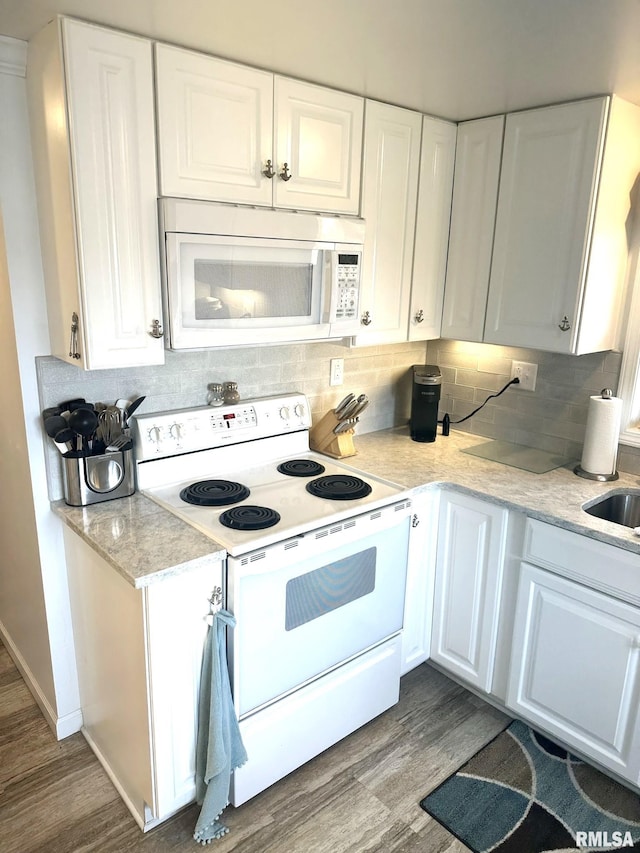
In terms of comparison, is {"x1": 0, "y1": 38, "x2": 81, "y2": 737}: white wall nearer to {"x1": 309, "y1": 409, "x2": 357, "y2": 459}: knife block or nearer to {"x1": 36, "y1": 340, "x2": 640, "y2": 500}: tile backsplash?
{"x1": 36, "y1": 340, "x2": 640, "y2": 500}: tile backsplash

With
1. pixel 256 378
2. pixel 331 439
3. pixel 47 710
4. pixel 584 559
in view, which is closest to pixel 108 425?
pixel 256 378

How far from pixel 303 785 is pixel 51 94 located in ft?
7.02

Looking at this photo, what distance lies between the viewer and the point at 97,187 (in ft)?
5.21

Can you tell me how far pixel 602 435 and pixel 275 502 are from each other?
3.98ft

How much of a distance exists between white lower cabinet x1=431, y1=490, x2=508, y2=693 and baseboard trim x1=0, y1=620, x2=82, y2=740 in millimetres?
1366

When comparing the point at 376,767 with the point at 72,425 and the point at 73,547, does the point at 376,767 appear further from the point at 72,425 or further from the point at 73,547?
the point at 72,425

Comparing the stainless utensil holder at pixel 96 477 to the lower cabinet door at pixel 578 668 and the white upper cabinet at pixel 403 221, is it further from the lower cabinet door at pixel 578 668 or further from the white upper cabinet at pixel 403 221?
the lower cabinet door at pixel 578 668

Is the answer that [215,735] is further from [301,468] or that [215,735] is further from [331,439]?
[331,439]

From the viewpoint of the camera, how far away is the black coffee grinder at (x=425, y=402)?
8.75 feet

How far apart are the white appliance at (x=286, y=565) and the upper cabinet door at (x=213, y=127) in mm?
766

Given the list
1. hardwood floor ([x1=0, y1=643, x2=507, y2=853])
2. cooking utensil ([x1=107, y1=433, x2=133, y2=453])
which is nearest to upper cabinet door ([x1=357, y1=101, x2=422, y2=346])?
cooking utensil ([x1=107, y1=433, x2=133, y2=453])

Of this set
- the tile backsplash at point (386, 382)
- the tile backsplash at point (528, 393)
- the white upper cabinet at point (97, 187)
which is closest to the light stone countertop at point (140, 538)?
the tile backsplash at point (386, 382)

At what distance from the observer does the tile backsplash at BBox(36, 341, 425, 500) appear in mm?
1934

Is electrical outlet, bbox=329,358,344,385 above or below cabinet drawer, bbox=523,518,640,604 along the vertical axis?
above
